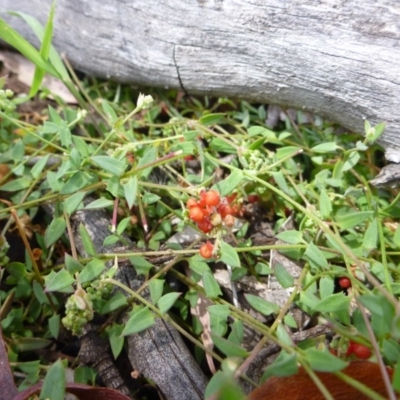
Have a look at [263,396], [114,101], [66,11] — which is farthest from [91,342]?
[66,11]

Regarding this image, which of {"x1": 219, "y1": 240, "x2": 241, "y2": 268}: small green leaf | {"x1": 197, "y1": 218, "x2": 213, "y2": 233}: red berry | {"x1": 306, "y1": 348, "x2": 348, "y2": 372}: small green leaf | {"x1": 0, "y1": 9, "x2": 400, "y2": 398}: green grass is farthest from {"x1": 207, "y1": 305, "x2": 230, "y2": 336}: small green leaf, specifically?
{"x1": 306, "y1": 348, "x2": 348, "y2": 372}: small green leaf

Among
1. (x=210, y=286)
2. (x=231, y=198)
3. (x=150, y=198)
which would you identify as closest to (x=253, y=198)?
(x=231, y=198)

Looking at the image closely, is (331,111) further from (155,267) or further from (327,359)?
(327,359)

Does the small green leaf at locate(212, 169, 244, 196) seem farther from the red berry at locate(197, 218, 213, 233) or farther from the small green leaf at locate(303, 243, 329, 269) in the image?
the small green leaf at locate(303, 243, 329, 269)

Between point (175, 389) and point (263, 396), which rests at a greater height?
point (263, 396)

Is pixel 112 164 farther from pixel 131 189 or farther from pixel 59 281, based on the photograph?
pixel 59 281

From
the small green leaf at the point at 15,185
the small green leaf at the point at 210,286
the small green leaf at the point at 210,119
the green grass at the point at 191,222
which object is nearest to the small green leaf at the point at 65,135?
the green grass at the point at 191,222
